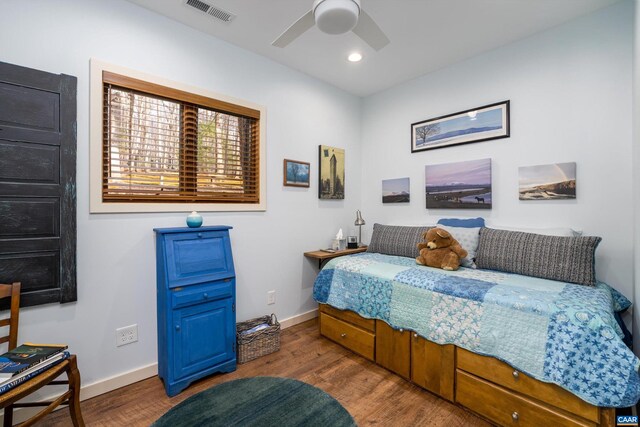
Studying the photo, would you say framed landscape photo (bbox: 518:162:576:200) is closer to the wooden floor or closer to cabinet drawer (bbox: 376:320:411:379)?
cabinet drawer (bbox: 376:320:411:379)

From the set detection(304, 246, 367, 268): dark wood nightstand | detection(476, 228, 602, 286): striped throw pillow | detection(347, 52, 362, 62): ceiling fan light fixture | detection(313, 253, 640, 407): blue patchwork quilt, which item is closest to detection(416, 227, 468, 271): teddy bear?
detection(313, 253, 640, 407): blue patchwork quilt

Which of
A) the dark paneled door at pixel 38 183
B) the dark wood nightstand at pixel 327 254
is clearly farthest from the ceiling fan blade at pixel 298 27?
the dark wood nightstand at pixel 327 254

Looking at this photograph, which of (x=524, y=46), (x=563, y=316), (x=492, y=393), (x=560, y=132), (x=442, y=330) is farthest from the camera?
(x=524, y=46)

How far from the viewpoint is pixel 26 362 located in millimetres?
1386

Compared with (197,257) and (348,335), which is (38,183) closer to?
(197,257)

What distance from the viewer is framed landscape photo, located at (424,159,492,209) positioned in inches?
111

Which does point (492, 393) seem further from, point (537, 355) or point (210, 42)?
point (210, 42)

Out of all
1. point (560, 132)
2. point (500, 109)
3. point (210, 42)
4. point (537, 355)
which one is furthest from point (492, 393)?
point (210, 42)

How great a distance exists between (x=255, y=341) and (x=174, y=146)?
6.01 ft

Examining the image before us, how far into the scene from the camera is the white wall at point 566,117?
2.15m

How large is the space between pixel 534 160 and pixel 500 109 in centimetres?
60

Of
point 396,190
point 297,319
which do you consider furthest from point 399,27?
point 297,319

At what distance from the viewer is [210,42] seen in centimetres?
254

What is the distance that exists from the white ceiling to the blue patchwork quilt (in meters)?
2.07
